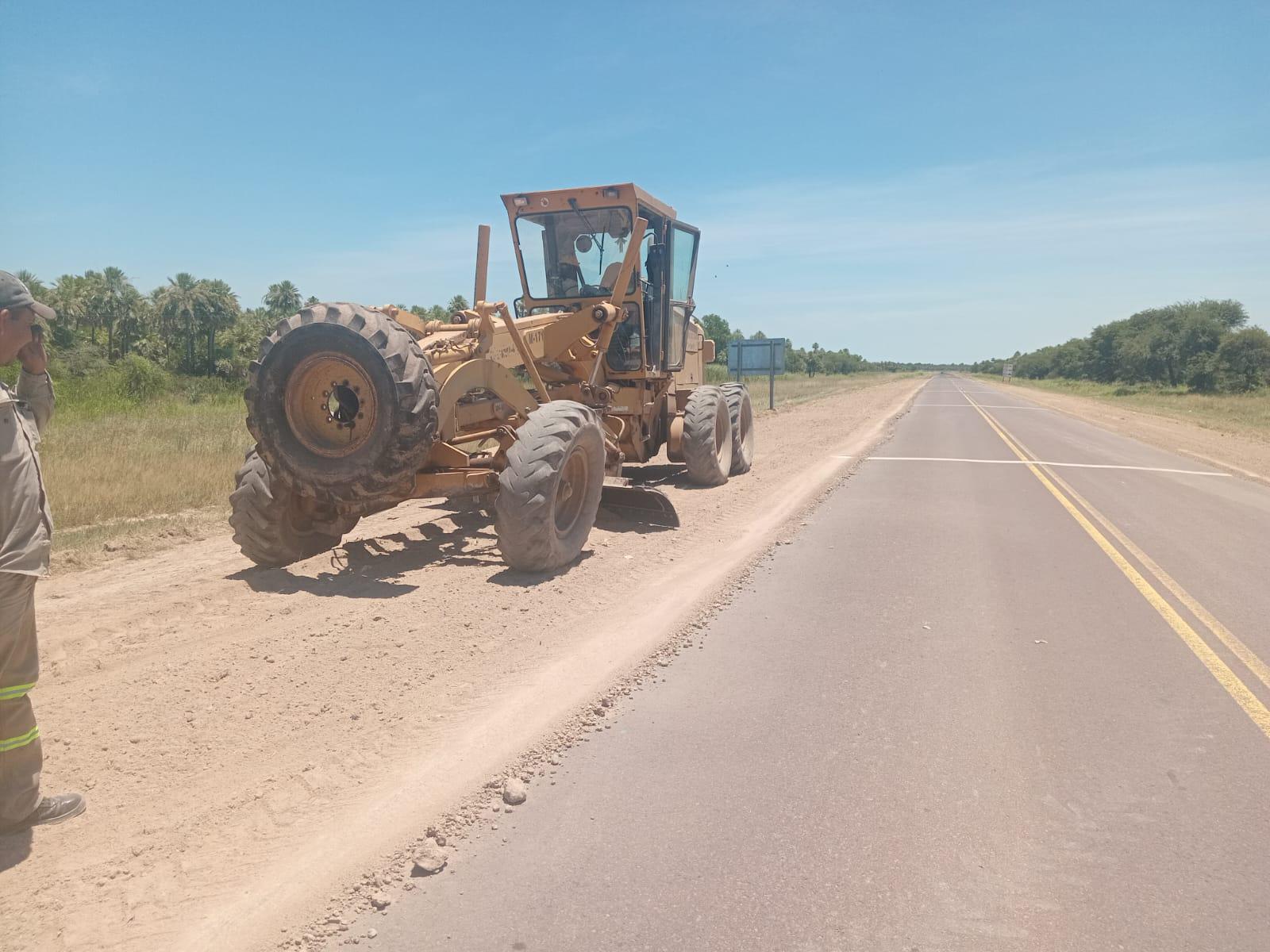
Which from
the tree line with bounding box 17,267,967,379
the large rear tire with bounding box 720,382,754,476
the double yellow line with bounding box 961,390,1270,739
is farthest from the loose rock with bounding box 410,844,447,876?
the tree line with bounding box 17,267,967,379

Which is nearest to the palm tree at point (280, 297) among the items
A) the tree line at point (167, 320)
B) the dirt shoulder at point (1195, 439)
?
the tree line at point (167, 320)

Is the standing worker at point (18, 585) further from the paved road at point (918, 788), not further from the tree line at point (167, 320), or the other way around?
the tree line at point (167, 320)

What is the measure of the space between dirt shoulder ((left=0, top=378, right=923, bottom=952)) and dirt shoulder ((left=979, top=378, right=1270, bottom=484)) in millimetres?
13503

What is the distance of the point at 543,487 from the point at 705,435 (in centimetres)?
522

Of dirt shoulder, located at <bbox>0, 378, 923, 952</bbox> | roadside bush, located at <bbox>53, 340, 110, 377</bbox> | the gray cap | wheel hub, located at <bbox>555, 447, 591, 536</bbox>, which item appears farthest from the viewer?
roadside bush, located at <bbox>53, 340, 110, 377</bbox>

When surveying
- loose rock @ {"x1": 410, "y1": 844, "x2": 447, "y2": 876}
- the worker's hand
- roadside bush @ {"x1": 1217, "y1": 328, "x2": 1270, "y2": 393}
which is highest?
roadside bush @ {"x1": 1217, "y1": 328, "x2": 1270, "y2": 393}

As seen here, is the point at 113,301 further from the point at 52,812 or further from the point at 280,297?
the point at 52,812

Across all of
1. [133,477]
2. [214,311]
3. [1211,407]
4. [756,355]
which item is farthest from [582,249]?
[214,311]

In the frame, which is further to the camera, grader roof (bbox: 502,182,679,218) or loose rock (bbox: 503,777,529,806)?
grader roof (bbox: 502,182,679,218)

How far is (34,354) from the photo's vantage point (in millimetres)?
3463

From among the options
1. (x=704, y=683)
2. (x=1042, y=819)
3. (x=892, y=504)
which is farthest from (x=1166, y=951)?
(x=892, y=504)

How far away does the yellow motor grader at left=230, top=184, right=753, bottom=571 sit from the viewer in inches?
239

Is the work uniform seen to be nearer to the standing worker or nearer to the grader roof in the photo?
the standing worker

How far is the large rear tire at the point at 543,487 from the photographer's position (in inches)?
254
